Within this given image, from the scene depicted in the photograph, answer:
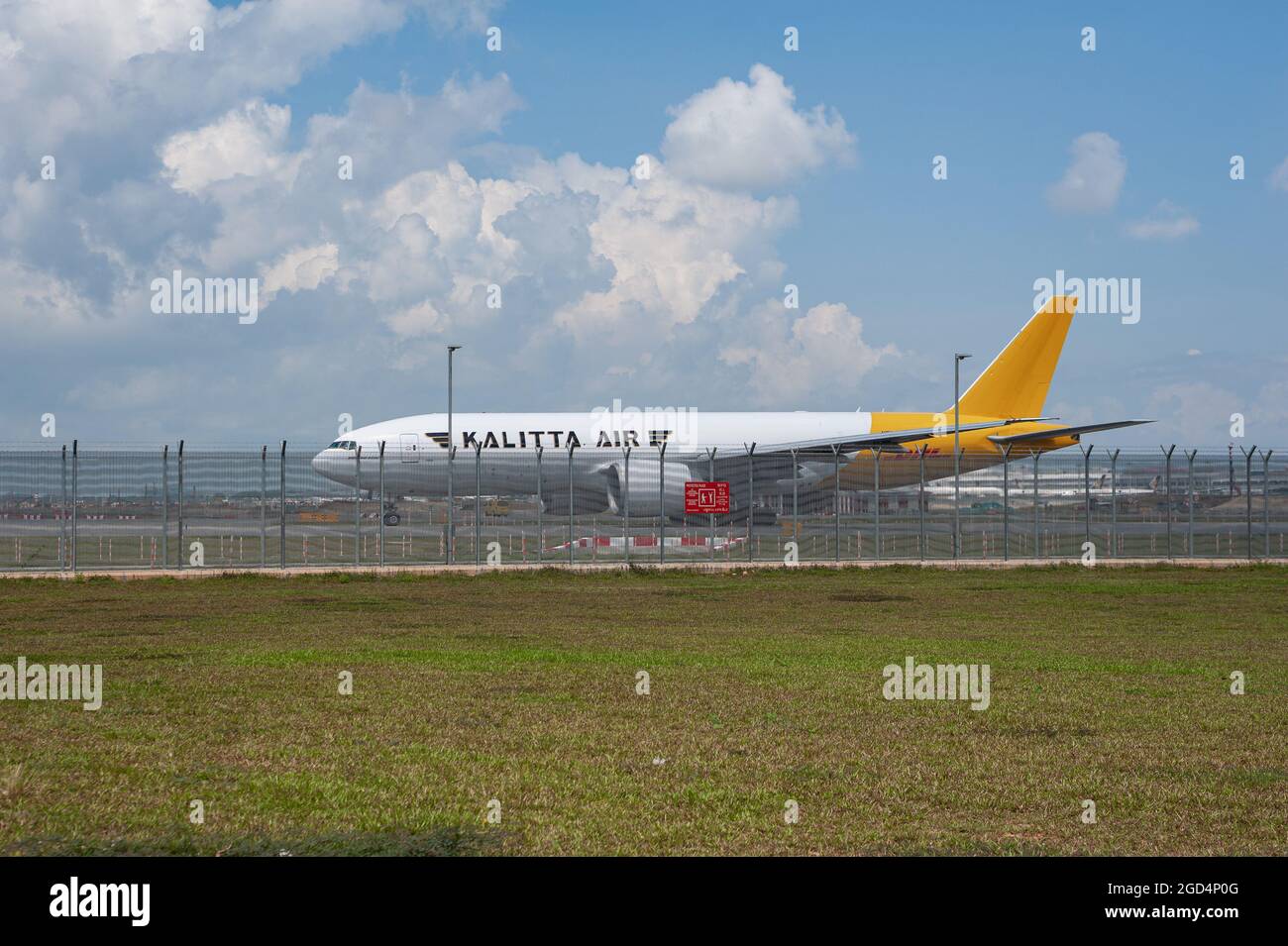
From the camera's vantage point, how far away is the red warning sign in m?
32.6

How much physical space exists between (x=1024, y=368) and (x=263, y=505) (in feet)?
106

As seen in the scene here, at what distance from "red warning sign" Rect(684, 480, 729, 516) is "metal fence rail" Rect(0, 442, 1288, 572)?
29cm

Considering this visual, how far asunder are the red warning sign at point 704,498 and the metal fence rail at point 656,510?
294 mm

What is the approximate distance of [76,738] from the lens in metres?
9.23

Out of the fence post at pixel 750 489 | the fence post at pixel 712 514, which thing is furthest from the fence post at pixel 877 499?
the fence post at pixel 712 514

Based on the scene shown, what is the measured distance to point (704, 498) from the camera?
108ft

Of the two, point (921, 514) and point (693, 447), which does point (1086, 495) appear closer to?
point (921, 514)

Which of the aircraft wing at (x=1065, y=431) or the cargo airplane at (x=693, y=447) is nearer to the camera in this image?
the cargo airplane at (x=693, y=447)

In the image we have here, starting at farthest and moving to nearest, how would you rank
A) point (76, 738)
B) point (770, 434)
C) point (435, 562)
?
point (770, 434), point (435, 562), point (76, 738)

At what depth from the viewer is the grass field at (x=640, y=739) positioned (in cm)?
679

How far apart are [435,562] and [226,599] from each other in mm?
7685

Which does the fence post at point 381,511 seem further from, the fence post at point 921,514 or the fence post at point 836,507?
the fence post at point 921,514
